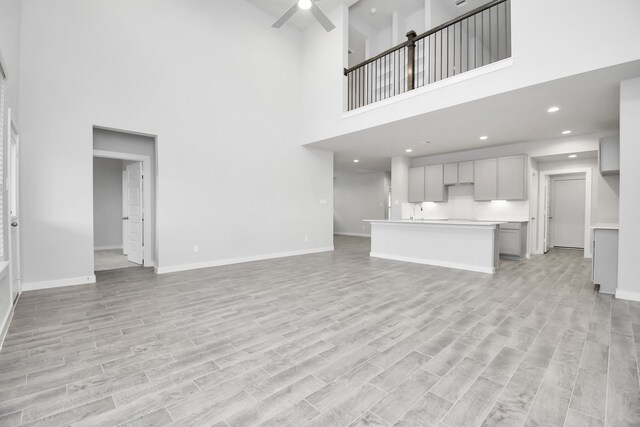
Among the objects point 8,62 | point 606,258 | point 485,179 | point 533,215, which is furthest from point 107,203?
point 533,215

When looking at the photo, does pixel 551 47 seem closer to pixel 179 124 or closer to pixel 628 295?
pixel 628 295

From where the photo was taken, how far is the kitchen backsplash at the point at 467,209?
6816 mm

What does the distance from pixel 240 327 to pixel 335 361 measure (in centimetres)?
106

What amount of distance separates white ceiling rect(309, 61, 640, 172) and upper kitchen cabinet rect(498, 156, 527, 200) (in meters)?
0.46

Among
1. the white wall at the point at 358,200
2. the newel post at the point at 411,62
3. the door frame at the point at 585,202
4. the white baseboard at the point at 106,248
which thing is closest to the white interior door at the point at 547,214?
the door frame at the point at 585,202

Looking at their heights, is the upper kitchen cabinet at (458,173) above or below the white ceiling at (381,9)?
below

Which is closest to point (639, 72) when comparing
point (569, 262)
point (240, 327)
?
point (569, 262)

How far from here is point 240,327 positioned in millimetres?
2730

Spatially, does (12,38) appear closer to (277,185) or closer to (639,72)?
(277,185)

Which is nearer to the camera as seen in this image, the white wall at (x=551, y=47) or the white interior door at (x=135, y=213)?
the white wall at (x=551, y=47)

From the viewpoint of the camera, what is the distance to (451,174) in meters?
7.52

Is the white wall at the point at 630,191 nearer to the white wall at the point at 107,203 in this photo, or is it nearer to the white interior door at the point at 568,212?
the white interior door at the point at 568,212

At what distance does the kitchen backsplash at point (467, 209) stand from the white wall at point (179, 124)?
287 cm

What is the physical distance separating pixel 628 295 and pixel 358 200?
29.2 feet
